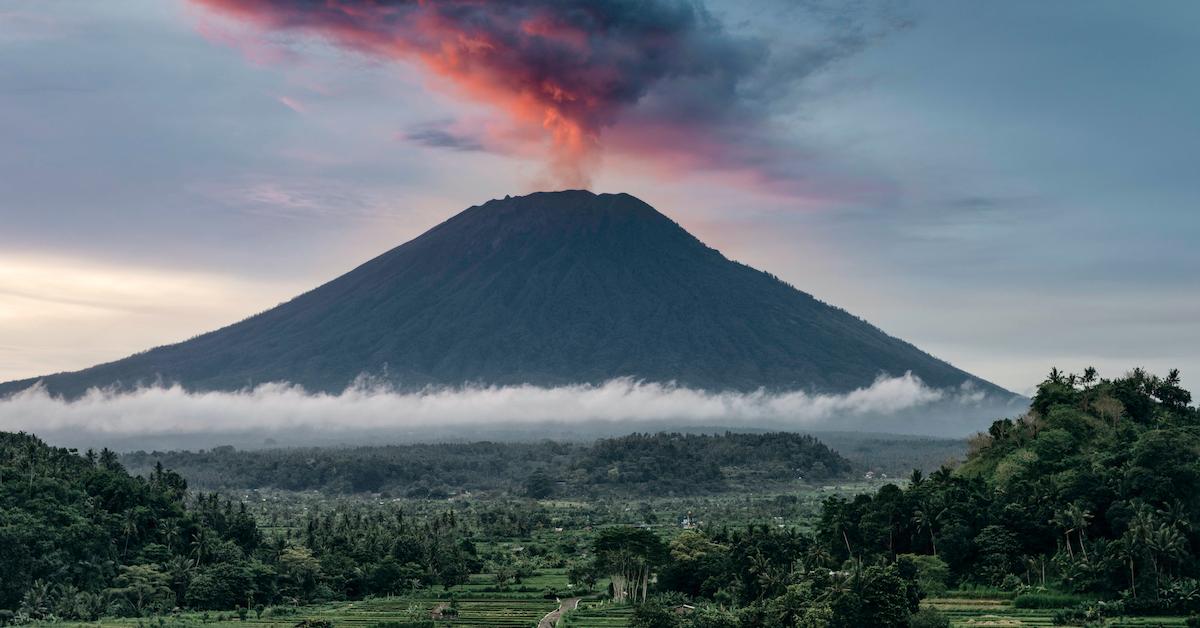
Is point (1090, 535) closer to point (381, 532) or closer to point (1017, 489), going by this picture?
point (1017, 489)

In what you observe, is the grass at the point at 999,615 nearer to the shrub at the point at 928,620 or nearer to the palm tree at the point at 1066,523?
the shrub at the point at 928,620

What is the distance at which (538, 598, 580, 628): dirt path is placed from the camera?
260ft

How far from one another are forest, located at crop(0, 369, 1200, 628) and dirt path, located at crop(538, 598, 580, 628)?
0.84 metres

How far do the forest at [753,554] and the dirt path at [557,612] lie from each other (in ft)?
2.76

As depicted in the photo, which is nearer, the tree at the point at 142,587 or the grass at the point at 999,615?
the grass at the point at 999,615

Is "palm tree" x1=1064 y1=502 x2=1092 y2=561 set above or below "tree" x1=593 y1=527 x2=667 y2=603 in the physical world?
above

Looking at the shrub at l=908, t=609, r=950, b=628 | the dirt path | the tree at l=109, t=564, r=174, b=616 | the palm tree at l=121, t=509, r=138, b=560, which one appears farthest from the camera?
the palm tree at l=121, t=509, r=138, b=560

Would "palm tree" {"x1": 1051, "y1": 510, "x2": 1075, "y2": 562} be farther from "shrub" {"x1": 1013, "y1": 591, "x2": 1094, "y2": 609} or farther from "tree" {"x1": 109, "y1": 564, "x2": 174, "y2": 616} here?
"tree" {"x1": 109, "y1": 564, "x2": 174, "y2": 616}

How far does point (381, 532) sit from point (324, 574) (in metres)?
16.0

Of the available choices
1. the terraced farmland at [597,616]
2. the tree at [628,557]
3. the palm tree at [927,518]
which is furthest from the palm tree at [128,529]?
the palm tree at [927,518]

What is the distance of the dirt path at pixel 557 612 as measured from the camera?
79125 millimetres

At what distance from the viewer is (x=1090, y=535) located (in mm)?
81750

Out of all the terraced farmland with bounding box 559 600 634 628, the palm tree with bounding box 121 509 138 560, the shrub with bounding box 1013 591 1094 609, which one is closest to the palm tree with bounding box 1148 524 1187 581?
the shrub with bounding box 1013 591 1094 609

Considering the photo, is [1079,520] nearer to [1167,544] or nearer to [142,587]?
[1167,544]
